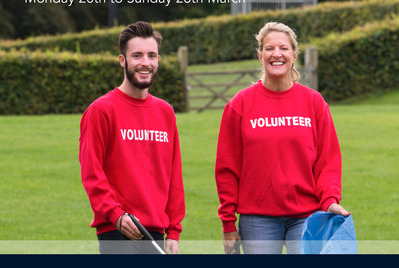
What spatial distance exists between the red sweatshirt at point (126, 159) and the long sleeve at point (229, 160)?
312 millimetres

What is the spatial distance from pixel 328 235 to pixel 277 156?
529 mm

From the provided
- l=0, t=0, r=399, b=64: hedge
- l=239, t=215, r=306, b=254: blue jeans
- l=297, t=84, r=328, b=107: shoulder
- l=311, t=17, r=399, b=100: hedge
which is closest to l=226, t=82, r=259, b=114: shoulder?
l=297, t=84, r=328, b=107: shoulder

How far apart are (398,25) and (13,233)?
17.1 metres

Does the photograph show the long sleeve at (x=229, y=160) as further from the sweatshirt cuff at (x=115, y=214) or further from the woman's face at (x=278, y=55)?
the sweatshirt cuff at (x=115, y=214)

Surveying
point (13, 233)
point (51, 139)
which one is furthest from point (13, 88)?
point (13, 233)

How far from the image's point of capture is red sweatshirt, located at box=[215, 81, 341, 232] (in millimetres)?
3930

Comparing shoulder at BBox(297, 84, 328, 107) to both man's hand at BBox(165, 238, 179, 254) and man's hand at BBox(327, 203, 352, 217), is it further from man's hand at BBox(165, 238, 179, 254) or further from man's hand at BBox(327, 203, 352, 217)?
man's hand at BBox(165, 238, 179, 254)

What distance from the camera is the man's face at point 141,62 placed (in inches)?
150

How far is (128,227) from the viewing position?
355 cm

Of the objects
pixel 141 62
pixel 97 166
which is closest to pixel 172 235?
pixel 97 166

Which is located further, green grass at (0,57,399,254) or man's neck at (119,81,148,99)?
green grass at (0,57,399,254)

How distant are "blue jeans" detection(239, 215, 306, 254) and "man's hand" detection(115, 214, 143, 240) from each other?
696 millimetres

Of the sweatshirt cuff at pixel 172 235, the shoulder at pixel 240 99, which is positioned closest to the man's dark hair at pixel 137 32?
the shoulder at pixel 240 99

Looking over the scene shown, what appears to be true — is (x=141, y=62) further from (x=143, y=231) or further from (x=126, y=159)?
(x=143, y=231)
